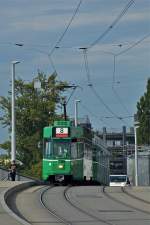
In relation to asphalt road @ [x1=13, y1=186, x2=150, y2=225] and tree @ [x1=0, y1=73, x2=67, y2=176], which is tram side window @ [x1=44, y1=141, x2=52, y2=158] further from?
tree @ [x1=0, y1=73, x2=67, y2=176]

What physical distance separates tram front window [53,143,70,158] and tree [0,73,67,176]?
2675cm

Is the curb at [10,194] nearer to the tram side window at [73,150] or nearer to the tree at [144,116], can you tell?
the tram side window at [73,150]

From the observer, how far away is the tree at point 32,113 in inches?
2862

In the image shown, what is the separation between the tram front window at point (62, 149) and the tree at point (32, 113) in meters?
26.7

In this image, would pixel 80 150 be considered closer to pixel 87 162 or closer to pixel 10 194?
pixel 87 162

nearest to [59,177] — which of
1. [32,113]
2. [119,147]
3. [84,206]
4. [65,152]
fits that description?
[65,152]

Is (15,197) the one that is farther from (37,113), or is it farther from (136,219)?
(37,113)

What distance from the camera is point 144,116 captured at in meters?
104

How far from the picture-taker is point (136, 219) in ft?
74.6

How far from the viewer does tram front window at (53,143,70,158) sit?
146 ft

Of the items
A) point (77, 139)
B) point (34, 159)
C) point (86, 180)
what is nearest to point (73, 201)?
point (77, 139)

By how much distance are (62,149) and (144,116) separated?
2376 inches

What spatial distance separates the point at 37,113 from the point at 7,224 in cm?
5234

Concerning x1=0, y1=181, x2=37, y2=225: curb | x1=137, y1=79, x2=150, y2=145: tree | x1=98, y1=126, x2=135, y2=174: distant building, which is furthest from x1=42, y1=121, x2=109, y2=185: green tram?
x1=98, y1=126, x2=135, y2=174: distant building
